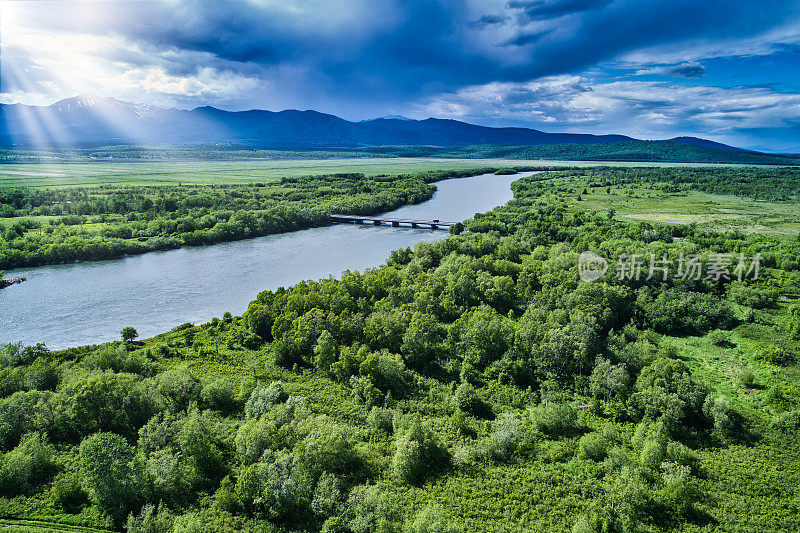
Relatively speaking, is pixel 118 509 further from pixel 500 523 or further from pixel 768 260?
pixel 768 260

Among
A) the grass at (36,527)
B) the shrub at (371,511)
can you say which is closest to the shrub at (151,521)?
the grass at (36,527)

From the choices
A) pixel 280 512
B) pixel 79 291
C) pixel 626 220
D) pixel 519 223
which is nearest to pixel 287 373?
pixel 280 512

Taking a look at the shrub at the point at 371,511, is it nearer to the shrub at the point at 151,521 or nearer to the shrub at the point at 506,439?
the shrub at the point at 506,439

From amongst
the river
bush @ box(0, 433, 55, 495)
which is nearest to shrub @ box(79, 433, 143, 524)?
bush @ box(0, 433, 55, 495)

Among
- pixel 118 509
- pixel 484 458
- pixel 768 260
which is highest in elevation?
pixel 768 260

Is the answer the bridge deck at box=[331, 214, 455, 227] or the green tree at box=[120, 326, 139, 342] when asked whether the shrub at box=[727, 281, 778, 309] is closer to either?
the bridge deck at box=[331, 214, 455, 227]

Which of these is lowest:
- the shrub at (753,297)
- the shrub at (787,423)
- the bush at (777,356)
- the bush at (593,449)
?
the bush at (593,449)

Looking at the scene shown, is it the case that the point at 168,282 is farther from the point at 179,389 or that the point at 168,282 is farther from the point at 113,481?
the point at 113,481
